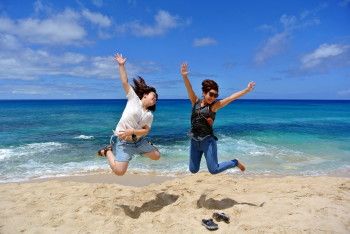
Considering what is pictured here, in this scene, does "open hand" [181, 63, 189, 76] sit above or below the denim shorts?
above

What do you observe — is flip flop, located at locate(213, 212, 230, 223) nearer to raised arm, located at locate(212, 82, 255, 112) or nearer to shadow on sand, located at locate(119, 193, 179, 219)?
shadow on sand, located at locate(119, 193, 179, 219)

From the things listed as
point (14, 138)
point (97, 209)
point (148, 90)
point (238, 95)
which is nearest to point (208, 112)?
point (238, 95)

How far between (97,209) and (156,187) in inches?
85.8

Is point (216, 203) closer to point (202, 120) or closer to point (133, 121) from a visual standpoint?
point (202, 120)

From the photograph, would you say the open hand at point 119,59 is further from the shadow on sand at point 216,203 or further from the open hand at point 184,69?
the shadow on sand at point 216,203

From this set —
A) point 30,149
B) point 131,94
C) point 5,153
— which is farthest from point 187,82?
point 30,149

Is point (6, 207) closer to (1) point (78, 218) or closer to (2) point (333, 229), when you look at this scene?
(1) point (78, 218)

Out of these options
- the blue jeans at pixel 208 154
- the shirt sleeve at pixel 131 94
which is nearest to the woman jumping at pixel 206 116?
the blue jeans at pixel 208 154

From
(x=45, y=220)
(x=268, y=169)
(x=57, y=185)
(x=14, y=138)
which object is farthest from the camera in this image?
(x=14, y=138)

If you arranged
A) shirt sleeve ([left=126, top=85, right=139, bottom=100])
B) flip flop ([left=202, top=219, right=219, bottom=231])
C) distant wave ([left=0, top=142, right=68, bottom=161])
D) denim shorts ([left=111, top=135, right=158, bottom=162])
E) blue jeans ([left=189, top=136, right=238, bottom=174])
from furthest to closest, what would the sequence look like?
distant wave ([left=0, top=142, right=68, bottom=161]), blue jeans ([left=189, top=136, right=238, bottom=174]), denim shorts ([left=111, top=135, right=158, bottom=162]), shirt sleeve ([left=126, top=85, right=139, bottom=100]), flip flop ([left=202, top=219, right=219, bottom=231])

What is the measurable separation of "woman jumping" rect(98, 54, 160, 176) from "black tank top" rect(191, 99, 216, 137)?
84 cm

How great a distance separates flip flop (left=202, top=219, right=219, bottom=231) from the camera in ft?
19.5

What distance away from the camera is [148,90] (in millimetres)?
6562

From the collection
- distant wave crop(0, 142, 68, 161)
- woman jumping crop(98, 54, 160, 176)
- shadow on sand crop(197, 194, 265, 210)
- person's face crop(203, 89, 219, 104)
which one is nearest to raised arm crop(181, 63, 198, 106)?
person's face crop(203, 89, 219, 104)
